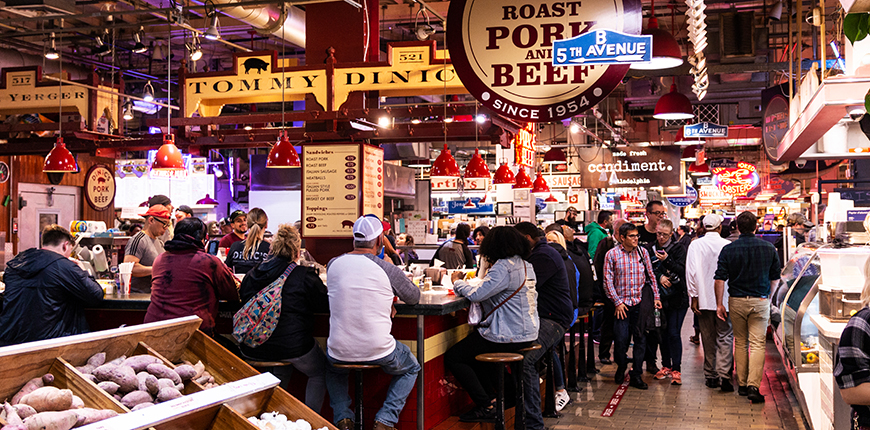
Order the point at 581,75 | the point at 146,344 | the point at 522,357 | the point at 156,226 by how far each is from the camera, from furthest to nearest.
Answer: the point at 156,226 < the point at 522,357 < the point at 581,75 < the point at 146,344

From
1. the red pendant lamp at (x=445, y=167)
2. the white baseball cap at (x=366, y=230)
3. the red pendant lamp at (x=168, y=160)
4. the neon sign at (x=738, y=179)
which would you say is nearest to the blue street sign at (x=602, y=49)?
the white baseball cap at (x=366, y=230)

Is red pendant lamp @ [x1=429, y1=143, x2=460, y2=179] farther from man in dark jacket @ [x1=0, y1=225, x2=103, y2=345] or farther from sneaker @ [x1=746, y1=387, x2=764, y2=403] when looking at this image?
man in dark jacket @ [x1=0, y1=225, x2=103, y2=345]

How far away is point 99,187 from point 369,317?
12265mm

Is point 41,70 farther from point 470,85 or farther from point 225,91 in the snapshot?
point 470,85

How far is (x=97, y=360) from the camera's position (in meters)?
3.38

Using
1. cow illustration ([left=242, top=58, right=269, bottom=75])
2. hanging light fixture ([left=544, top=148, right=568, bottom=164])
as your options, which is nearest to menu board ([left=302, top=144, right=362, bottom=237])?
cow illustration ([left=242, top=58, right=269, bottom=75])

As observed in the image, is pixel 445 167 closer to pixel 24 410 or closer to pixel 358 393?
pixel 358 393

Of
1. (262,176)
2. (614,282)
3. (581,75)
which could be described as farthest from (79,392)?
(262,176)

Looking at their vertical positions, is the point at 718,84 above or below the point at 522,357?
above

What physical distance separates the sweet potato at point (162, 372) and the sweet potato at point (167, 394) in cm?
14

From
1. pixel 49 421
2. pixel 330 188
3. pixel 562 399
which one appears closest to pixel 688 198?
pixel 330 188

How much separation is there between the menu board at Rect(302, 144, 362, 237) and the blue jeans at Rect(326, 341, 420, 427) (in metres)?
3.68

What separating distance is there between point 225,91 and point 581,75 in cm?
600

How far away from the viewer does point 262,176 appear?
18.6 m
